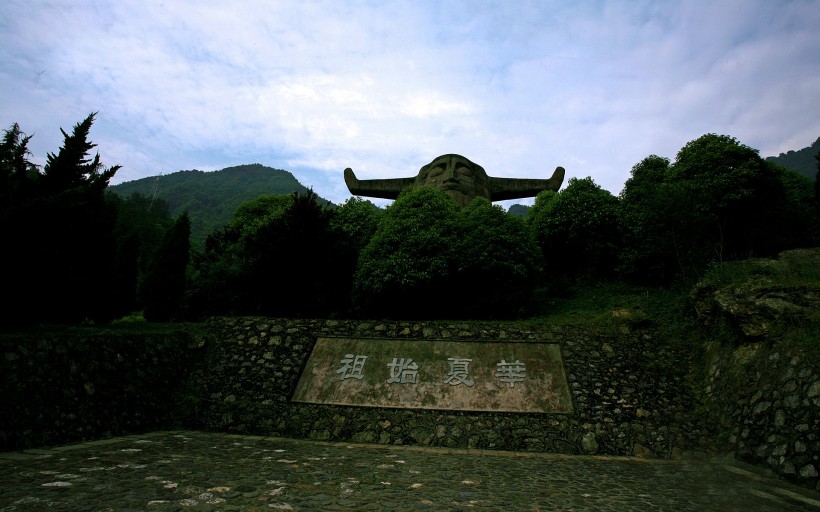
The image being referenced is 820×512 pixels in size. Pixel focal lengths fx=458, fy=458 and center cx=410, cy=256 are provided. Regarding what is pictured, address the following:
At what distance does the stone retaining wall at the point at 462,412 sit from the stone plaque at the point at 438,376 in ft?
0.53

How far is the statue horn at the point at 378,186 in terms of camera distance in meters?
17.5

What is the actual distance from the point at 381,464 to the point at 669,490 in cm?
323

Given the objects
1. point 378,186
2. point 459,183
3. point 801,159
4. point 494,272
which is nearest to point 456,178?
point 459,183

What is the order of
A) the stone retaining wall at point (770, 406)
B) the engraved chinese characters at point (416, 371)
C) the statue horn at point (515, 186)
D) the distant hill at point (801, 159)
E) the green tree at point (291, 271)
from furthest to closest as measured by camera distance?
the distant hill at point (801, 159) → the statue horn at point (515, 186) → the green tree at point (291, 271) → the engraved chinese characters at point (416, 371) → the stone retaining wall at point (770, 406)

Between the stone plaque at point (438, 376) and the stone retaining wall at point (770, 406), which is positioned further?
the stone plaque at point (438, 376)

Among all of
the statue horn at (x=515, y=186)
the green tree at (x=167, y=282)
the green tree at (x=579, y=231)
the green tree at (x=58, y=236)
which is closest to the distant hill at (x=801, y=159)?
the statue horn at (x=515, y=186)

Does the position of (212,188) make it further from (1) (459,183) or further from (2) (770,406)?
(2) (770,406)

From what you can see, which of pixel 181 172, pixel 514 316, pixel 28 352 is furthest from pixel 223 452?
pixel 181 172

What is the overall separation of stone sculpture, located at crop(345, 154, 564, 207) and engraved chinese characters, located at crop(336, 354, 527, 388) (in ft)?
24.7

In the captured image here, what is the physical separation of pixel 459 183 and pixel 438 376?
8691mm

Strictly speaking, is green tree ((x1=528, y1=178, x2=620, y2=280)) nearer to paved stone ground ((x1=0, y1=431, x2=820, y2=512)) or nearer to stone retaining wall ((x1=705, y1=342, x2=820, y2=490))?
stone retaining wall ((x1=705, y1=342, x2=820, y2=490))

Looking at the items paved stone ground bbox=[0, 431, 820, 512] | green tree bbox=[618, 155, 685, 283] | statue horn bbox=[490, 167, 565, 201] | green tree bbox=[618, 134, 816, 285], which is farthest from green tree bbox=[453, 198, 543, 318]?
statue horn bbox=[490, 167, 565, 201]

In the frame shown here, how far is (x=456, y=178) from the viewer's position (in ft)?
50.6

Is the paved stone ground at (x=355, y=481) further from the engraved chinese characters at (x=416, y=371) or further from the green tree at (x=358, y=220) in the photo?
the green tree at (x=358, y=220)
